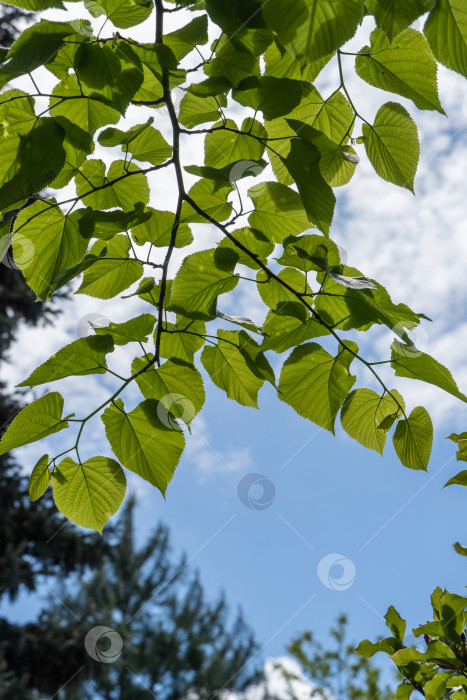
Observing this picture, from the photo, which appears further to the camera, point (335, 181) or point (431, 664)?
point (431, 664)

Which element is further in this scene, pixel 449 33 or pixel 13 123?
pixel 13 123

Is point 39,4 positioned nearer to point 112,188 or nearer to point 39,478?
point 112,188

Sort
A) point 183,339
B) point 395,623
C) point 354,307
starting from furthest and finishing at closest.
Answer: point 395,623
point 183,339
point 354,307

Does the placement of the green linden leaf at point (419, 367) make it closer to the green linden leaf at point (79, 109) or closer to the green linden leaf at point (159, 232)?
the green linden leaf at point (159, 232)

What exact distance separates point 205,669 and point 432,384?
40.3ft

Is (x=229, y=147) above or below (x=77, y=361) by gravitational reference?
above

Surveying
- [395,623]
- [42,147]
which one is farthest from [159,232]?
[395,623]

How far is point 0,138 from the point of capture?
56cm

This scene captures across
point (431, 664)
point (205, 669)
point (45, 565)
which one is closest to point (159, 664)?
point (205, 669)

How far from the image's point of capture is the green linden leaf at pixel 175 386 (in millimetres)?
620

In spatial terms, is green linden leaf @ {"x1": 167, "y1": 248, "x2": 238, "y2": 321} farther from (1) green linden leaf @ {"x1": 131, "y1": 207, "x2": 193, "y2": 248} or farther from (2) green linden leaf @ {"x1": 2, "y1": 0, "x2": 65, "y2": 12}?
(2) green linden leaf @ {"x1": 2, "y1": 0, "x2": 65, "y2": 12}

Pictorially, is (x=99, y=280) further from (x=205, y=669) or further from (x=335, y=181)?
(x=205, y=669)

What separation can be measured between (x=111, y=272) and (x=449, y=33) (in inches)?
17.6

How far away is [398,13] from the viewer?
35 centimetres
